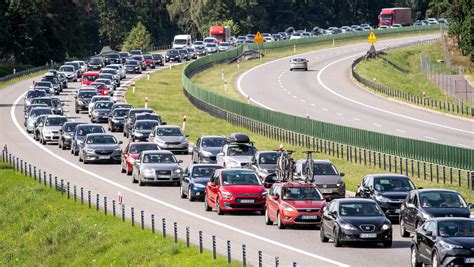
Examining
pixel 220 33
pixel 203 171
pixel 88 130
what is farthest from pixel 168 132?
pixel 220 33

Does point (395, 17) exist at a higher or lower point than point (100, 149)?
lower

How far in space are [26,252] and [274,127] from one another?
27.8 metres

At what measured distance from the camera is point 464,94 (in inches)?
4112

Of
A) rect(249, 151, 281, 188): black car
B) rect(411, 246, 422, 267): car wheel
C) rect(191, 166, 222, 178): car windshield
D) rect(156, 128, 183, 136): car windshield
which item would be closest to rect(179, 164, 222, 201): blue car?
rect(191, 166, 222, 178): car windshield

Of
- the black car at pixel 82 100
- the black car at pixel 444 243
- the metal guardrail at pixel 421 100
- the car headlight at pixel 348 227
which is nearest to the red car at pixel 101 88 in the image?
the black car at pixel 82 100

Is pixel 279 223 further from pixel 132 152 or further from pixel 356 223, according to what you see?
pixel 132 152

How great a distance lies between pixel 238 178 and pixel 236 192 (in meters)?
0.97

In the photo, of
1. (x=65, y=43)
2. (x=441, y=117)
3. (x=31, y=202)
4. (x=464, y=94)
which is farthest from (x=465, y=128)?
(x=65, y=43)

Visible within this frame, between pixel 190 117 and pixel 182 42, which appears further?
pixel 182 42

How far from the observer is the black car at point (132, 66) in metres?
135

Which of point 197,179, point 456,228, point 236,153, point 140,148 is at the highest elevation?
point 456,228

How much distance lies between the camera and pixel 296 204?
38.4 m

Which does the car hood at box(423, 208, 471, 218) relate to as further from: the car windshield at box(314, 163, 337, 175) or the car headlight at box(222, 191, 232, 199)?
the car windshield at box(314, 163, 337, 175)

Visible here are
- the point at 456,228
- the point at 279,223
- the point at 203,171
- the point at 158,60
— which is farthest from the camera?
the point at 158,60
